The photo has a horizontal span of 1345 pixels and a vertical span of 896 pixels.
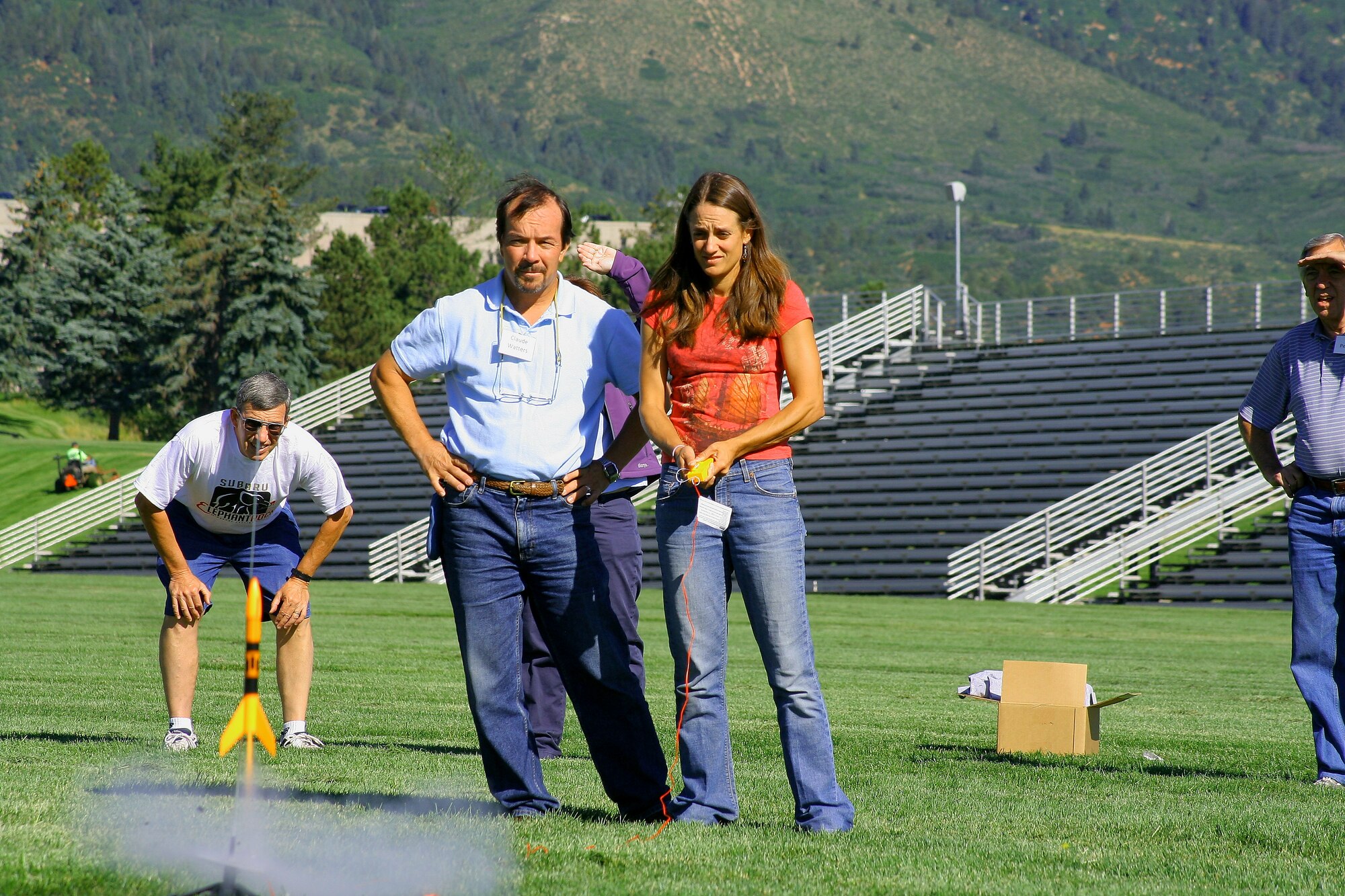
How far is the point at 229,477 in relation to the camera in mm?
6805

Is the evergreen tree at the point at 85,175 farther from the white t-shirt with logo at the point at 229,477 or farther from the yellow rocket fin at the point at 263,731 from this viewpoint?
the yellow rocket fin at the point at 263,731

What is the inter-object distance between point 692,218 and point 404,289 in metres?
83.9

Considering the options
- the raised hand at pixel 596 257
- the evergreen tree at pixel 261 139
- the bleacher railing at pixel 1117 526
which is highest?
the evergreen tree at pixel 261 139

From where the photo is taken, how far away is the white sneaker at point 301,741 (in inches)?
272

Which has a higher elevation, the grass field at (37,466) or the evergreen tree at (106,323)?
the evergreen tree at (106,323)

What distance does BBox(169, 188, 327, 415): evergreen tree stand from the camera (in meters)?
51.5

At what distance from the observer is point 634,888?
4.05 metres

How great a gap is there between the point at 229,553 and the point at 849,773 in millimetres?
2913

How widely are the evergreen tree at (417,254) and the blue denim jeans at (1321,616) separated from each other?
74.8 metres

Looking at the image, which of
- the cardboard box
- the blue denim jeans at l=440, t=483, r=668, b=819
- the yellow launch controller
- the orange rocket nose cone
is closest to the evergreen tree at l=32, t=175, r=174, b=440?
the cardboard box

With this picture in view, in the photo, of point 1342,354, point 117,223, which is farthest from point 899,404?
point 117,223

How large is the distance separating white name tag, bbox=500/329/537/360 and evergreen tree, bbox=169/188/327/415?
154 feet

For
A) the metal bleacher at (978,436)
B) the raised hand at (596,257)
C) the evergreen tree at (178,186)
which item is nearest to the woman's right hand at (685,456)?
the raised hand at (596,257)

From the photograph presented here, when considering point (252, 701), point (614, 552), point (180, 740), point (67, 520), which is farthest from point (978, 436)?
point (252, 701)
